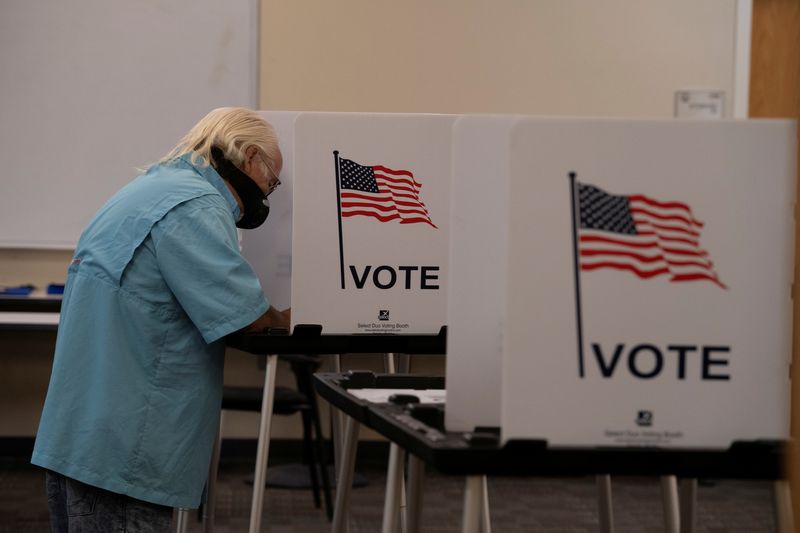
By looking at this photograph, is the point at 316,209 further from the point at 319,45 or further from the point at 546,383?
the point at 319,45

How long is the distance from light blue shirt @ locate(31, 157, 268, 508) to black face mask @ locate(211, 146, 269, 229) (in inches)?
8.9

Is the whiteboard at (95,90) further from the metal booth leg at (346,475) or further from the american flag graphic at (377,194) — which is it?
the metal booth leg at (346,475)

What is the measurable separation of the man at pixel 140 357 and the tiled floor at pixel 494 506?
5.90 feet

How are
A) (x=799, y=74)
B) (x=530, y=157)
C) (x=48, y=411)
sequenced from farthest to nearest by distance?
(x=48, y=411) < (x=530, y=157) < (x=799, y=74)

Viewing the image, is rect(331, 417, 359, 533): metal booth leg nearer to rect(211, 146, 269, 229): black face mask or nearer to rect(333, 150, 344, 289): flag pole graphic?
rect(333, 150, 344, 289): flag pole graphic

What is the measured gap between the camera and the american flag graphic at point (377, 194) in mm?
2375

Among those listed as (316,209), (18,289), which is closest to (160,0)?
(18,289)

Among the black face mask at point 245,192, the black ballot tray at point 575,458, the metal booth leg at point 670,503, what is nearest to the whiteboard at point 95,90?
the black face mask at point 245,192

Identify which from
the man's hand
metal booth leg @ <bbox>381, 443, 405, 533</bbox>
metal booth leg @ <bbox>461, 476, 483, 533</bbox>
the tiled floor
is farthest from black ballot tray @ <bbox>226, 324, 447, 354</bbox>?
the tiled floor

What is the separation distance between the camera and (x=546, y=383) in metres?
1.20

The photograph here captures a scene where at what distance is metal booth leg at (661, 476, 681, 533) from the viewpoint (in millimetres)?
2043

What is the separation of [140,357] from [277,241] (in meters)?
0.67

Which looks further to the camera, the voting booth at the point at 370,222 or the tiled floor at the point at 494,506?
the tiled floor at the point at 494,506

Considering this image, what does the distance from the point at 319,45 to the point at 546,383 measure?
3.95m
